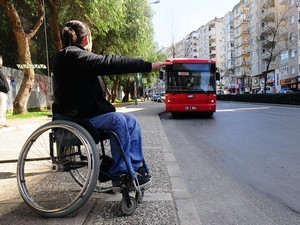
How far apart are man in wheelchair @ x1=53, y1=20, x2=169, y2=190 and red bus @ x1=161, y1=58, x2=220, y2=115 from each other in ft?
40.9

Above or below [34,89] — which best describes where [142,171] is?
below

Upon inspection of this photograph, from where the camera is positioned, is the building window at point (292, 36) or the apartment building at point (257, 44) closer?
the apartment building at point (257, 44)

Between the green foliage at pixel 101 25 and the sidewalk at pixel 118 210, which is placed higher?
the green foliage at pixel 101 25

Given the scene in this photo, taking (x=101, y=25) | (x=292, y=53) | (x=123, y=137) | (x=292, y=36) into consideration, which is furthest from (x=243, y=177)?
(x=292, y=53)

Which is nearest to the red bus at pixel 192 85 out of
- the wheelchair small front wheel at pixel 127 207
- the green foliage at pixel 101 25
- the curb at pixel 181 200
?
the green foliage at pixel 101 25

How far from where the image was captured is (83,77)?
3051mm

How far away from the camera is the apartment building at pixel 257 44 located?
Result: 50.0 m

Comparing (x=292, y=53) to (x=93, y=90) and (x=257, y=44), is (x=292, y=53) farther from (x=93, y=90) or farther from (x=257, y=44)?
(x=93, y=90)

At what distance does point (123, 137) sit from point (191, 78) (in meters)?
13.0

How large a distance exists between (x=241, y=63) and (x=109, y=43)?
66749mm

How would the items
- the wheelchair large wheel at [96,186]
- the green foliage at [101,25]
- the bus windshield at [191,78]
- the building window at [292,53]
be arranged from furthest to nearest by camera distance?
the building window at [292,53], the green foliage at [101,25], the bus windshield at [191,78], the wheelchair large wheel at [96,186]

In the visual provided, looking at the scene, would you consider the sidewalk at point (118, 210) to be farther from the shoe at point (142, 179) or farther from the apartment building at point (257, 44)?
the apartment building at point (257, 44)

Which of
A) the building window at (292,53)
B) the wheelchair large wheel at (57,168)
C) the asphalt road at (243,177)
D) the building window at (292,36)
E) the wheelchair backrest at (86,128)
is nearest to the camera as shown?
the wheelchair large wheel at (57,168)

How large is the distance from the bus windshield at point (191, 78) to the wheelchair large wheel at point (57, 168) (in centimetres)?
1245
